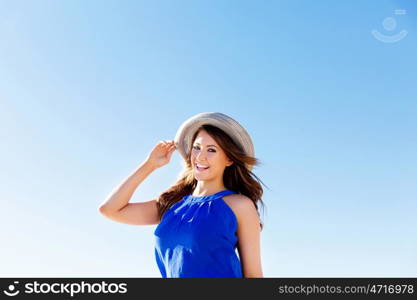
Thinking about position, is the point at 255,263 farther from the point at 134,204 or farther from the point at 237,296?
the point at 134,204

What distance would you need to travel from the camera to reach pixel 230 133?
17.5 feet

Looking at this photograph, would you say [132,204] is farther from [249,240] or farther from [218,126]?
[249,240]

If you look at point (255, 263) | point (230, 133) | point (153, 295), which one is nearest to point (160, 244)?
point (153, 295)

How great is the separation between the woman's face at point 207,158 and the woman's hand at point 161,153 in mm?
Answer: 390

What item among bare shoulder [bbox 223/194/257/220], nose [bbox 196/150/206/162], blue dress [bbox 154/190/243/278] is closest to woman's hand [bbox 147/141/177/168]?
nose [bbox 196/150/206/162]

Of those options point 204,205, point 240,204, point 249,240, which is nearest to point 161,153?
point 204,205

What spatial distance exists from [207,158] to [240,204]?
581mm

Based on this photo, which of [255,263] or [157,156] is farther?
[157,156]

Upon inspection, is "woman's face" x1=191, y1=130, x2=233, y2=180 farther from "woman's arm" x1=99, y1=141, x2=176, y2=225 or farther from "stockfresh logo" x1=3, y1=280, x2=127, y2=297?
"stockfresh logo" x1=3, y1=280, x2=127, y2=297

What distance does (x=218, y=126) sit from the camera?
17.5 feet

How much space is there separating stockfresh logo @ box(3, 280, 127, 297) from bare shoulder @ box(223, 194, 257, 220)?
123 centimetres

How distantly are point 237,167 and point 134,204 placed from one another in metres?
1.15

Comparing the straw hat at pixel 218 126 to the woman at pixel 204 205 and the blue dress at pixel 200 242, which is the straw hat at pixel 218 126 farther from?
the blue dress at pixel 200 242

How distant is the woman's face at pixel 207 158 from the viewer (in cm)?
522
